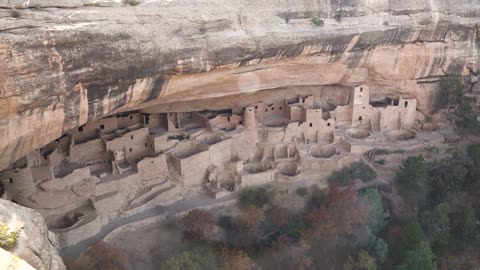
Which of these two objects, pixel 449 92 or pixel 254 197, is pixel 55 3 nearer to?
pixel 254 197

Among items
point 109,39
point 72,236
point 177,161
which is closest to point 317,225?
point 177,161

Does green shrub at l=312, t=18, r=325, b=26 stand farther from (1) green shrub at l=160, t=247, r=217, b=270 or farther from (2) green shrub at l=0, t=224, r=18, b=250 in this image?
(2) green shrub at l=0, t=224, r=18, b=250

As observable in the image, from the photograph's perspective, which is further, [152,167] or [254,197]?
[254,197]

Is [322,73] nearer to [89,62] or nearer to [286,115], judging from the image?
[286,115]

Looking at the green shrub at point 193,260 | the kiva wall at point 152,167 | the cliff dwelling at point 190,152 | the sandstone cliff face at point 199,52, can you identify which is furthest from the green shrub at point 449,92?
the green shrub at point 193,260

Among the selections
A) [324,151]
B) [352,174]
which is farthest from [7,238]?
[324,151]

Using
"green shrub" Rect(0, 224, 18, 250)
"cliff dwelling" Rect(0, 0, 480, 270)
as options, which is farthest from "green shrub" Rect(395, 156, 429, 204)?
"green shrub" Rect(0, 224, 18, 250)
